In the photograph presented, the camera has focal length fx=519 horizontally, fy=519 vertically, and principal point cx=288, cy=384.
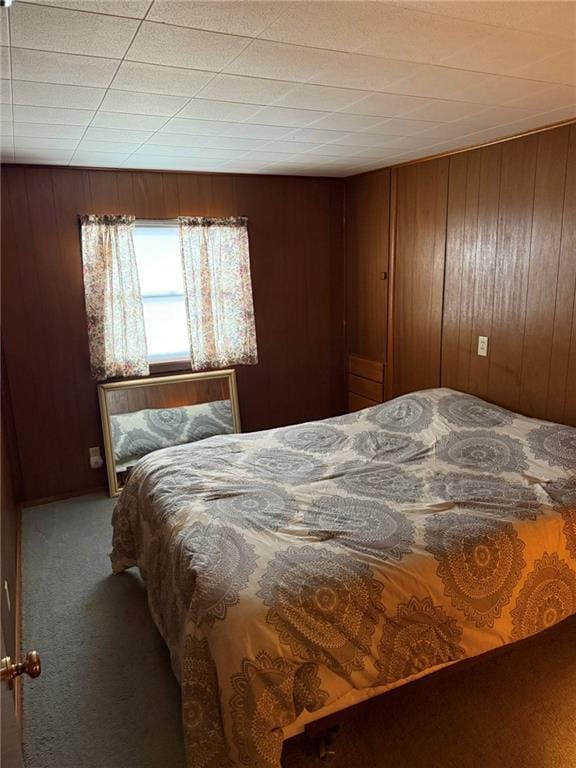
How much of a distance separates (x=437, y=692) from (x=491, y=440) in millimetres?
1247

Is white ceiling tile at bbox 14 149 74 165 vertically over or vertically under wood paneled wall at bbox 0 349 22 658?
over

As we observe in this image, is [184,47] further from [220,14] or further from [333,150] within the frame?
[333,150]

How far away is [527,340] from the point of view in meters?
2.93

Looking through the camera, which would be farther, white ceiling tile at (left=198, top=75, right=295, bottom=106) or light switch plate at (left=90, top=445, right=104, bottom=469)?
light switch plate at (left=90, top=445, right=104, bottom=469)

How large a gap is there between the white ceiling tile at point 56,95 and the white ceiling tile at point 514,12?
122 cm

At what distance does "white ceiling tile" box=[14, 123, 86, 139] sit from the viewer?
2372 millimetres

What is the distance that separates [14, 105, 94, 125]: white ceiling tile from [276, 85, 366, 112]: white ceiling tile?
0.85 m

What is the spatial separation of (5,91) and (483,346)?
273 centimetres

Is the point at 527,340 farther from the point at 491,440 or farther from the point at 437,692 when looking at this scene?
the point at 437,692

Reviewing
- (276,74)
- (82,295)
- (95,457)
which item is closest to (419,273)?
(276,74)

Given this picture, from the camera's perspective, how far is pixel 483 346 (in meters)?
3.21

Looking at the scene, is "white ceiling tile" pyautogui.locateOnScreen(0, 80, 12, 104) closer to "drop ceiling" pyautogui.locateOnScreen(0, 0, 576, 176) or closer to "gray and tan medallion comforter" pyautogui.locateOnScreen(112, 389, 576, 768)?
"drop ceiling" pyautogui.locateOnScreen(0, 0, 576, 176)

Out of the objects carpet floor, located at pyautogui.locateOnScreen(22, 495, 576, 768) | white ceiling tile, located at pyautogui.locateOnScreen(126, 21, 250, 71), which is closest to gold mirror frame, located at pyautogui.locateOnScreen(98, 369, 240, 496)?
carpet floor, located at pyautogui.locateOnScreen(22, 495, 576, 768)

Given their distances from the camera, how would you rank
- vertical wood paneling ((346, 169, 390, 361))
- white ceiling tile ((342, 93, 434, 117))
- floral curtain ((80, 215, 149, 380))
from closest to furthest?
white ceiling tile ((342, 93, 434, 117))
floral curtain ((80, 215, 149, 380))
vertical wood paneling ((346, 169, 390, 361))
